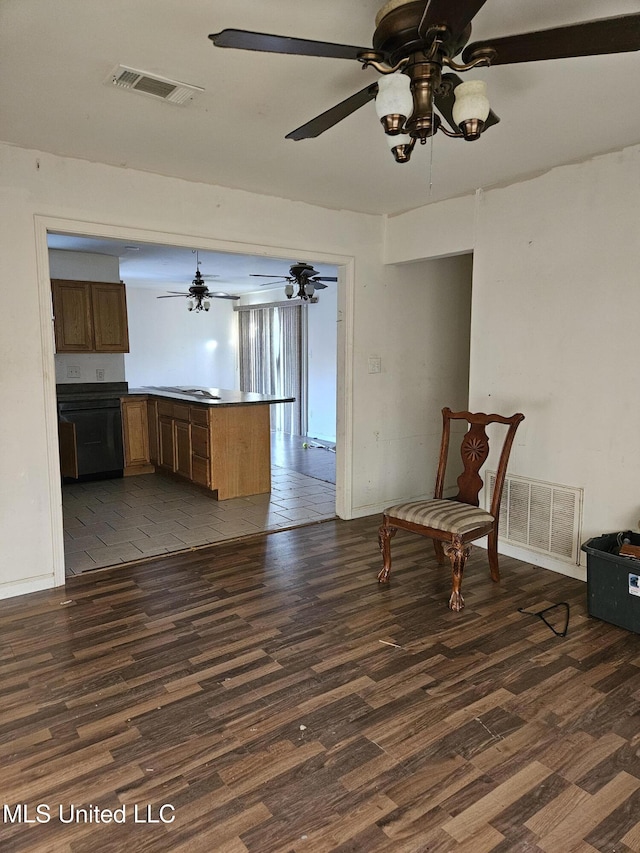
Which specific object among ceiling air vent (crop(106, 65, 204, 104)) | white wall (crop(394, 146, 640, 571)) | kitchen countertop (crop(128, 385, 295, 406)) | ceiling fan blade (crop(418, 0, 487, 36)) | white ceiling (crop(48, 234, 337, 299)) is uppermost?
white ceiling (crop(48, 234, 337, 299))

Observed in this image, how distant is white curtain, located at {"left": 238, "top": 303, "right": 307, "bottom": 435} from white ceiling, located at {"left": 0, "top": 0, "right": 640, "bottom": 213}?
479 cm

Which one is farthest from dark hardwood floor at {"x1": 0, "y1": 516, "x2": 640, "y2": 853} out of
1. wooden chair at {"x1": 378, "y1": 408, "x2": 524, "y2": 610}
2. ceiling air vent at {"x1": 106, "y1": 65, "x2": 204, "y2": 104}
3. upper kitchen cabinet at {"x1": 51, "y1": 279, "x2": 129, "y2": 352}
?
upper kitchen cabinet at {"x1": 51, "y1": 279, "x2": 129, "y2": 352}

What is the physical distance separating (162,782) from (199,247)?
292 centimetres

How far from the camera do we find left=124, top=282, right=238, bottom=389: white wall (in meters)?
8.84

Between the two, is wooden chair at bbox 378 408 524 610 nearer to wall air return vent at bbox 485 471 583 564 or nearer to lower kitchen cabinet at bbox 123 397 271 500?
wall air return vent at bbox 485 471 583 564

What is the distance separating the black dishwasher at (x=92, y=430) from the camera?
5.66 metres

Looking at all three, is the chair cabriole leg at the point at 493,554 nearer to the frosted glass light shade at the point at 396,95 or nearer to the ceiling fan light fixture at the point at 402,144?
the ceiling fan light fixture at the point at 402,144

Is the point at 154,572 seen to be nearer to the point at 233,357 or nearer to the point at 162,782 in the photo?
the point at 162,782

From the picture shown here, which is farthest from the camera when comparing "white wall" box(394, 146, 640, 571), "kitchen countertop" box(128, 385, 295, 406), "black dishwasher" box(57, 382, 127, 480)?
"black dishwasher" box(57, 382, 127, 480)

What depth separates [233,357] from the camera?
10031 mm

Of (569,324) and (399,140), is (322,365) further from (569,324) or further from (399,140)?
(399,140)

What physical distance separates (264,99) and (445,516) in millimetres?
2151

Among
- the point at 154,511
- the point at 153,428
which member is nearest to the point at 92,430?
the point at 153,428

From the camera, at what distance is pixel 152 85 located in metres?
2.20
